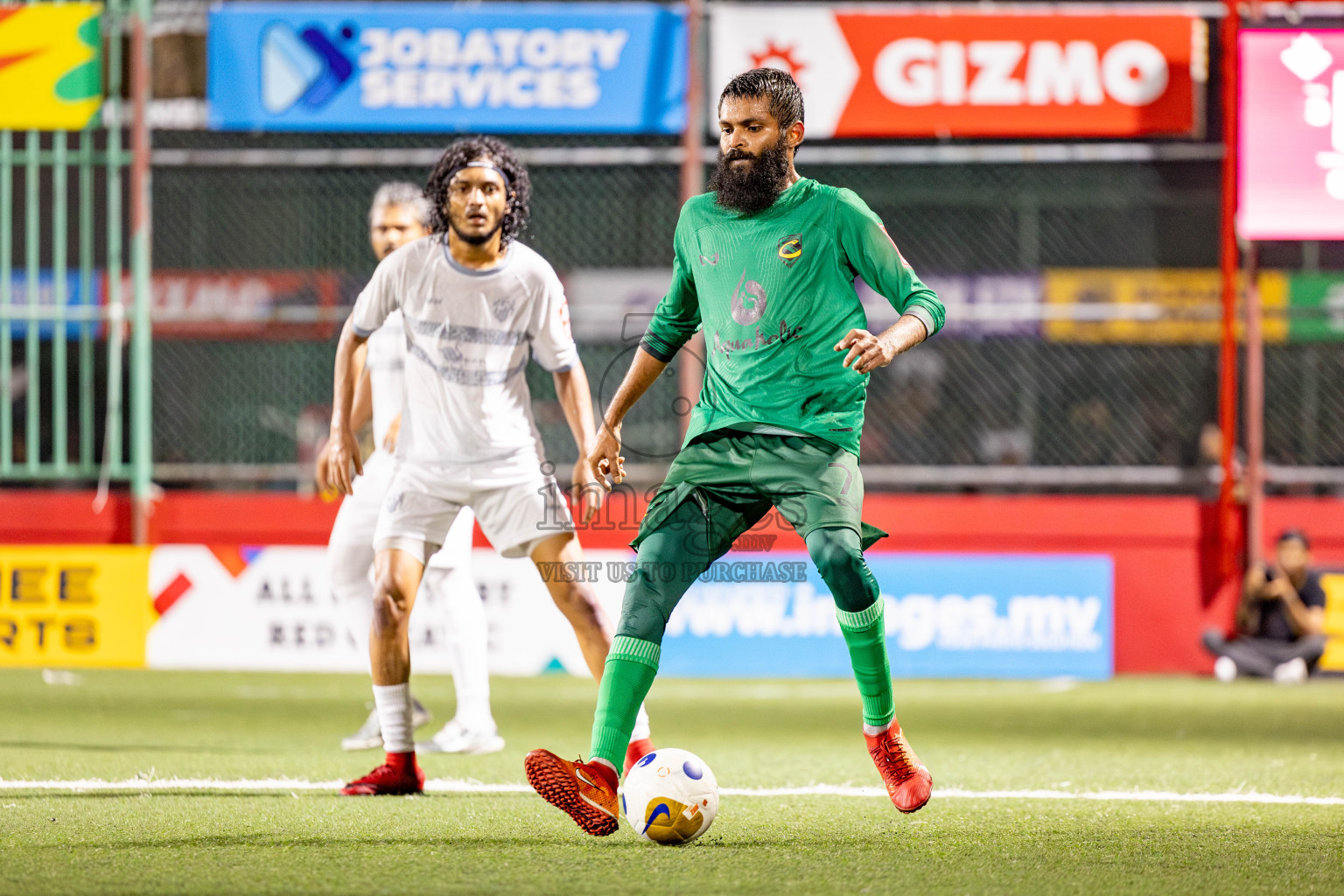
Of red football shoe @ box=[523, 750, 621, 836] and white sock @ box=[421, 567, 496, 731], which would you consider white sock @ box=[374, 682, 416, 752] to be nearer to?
red football shoe @ box=[523, 750, 621, 836]

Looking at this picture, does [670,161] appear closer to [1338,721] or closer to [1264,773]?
[1338,721]

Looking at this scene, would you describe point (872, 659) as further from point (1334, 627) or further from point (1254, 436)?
point (1254, 436)

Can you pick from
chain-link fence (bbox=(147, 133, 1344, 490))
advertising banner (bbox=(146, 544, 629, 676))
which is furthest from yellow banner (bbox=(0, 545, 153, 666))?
chain-link fence (bbox=(147, 133, 1344, 490))

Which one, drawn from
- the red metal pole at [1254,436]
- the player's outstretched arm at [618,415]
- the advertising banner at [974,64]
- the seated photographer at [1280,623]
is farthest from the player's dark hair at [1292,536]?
the player's outstretched arm at [618,415]

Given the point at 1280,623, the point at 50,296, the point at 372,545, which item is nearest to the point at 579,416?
the point at 372,545

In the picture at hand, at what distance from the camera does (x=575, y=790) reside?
4.43 metres

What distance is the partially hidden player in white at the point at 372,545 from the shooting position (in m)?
6.83

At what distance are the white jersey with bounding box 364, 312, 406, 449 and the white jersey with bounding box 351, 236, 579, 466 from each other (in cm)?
106

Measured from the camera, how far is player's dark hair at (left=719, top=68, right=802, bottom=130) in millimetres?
4762

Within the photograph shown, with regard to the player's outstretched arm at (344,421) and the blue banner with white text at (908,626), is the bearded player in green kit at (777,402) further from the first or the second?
the blue banner with white text at (908,626)

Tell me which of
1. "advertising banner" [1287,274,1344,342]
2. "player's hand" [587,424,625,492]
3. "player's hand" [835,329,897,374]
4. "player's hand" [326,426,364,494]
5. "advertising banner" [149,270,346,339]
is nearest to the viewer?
"player's hand" [835,329,897,374]

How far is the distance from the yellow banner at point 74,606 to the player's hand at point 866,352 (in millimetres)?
7650

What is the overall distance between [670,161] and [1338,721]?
5706 millimetres

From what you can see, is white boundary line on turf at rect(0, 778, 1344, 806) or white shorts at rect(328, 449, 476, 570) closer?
white boundary line on turf at rect(0, 778, 1344, 806)
